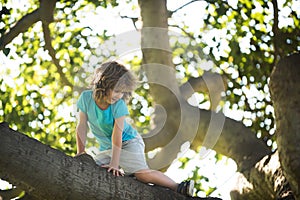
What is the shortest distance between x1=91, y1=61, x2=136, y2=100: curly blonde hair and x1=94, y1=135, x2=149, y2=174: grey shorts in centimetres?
34

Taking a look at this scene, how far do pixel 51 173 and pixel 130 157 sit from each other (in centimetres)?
123

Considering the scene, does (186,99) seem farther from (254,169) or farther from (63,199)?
(63,199)

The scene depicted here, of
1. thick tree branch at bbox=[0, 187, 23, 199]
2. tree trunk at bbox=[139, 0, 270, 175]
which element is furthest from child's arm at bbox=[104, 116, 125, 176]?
tree trunk at bbox=[139, 0, 270, 175]

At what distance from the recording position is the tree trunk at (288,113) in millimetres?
4227

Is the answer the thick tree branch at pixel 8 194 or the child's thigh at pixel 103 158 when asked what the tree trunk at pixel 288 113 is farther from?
the thick tree branch at pixel 8 194

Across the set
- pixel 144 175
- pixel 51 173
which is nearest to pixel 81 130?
pixel 144 175

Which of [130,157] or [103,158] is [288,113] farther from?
[103,158]

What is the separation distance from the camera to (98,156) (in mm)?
4605

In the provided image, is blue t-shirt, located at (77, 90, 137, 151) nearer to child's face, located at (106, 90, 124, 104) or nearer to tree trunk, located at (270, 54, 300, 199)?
child's face, located at (106, 90, 124, 104)

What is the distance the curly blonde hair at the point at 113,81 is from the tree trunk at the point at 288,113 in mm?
1032

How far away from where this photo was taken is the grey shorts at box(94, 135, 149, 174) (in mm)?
4395

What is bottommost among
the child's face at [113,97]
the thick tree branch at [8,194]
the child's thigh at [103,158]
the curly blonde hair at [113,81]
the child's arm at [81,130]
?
the thick tree branch at [8,194]

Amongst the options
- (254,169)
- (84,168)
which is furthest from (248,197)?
(84,168)

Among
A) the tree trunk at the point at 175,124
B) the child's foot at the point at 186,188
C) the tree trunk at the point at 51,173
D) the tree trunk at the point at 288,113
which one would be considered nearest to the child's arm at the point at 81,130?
the child's foot at the point at 186,188
